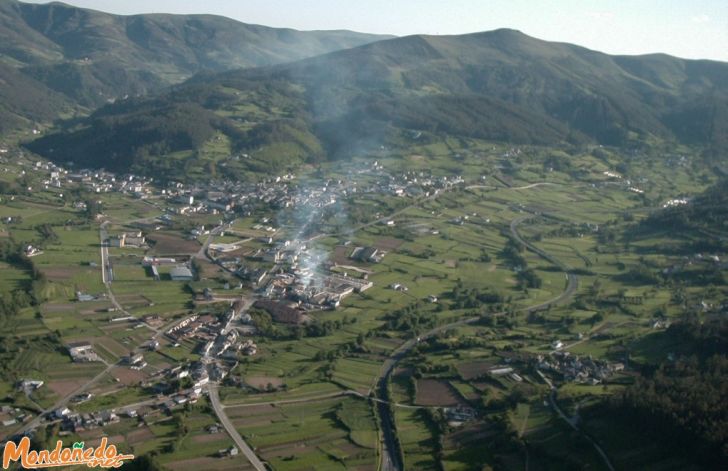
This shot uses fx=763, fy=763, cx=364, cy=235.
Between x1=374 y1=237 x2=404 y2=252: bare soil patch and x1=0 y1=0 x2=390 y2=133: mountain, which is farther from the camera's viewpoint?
x1=0 y1=0 x2=390 y2=133: mountain

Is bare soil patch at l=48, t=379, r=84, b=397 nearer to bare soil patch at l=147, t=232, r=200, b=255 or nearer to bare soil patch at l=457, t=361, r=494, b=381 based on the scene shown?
bare soil patch at l=457, t=361, r=494, b=381

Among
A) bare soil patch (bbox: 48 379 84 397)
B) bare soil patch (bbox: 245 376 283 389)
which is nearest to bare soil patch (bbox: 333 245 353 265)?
bare soil patch (bbox: 245 376 283 389)

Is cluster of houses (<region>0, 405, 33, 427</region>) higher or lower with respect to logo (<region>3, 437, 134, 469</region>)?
lower

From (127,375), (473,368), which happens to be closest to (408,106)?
(473,368)

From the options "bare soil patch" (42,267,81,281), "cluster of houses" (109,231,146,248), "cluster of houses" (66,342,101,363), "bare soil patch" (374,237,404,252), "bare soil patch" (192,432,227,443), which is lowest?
"bare soil patch" (192,432,227,443)

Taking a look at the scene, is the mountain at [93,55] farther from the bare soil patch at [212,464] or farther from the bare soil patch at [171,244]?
the bare soil patch at [212,464]

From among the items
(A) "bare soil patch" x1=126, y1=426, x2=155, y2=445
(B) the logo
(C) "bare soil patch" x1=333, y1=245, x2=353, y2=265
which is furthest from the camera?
(C) "bare soil patch" x1=333, y1=245, x2=353, y2=265

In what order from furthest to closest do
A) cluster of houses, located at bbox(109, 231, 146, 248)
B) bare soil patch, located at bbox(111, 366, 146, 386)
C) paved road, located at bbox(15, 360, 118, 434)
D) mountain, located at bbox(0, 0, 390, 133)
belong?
mountain, located at bbox(0, 0, 390, 133) → cluster of houses, located at bbox(109, 231, 146, 248) → bare soil patch, located at bbox(111, 366, 146, 386) → paved road, located at bbox(15, 360, 118, 434)
